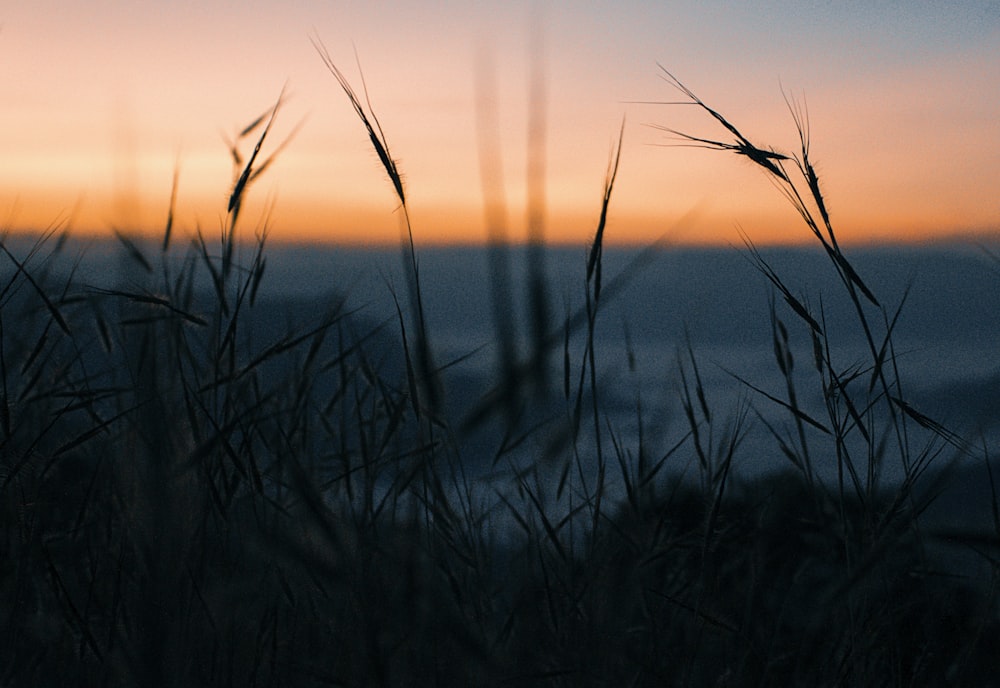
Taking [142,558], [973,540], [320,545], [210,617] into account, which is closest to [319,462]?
[210,617]

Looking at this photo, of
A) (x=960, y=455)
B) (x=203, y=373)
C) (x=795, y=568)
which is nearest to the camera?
(x=960, y=455)

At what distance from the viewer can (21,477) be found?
1.45 metres

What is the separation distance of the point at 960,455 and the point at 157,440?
1.19 metres

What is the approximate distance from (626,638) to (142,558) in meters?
0.83

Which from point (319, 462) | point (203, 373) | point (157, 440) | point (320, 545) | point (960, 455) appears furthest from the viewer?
point (319, 462)

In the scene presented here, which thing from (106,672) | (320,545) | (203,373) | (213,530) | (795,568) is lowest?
(795,568)

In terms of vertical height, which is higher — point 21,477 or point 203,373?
point 203,373

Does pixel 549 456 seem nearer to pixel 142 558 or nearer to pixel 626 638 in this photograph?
pixel 142 558

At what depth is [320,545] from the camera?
954 millimetres

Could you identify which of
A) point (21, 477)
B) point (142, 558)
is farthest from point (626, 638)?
point (21, 477)

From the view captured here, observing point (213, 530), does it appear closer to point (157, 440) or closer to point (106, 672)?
point (106, 672)

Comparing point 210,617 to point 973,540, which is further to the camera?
point 973,540

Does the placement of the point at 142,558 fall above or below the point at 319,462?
above

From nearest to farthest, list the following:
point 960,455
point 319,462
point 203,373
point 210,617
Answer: point 210,617 < point 960,455 < point 203,373 < point 319,462
